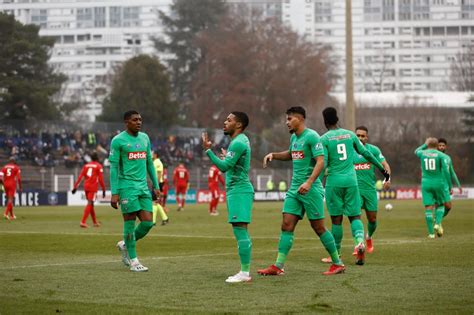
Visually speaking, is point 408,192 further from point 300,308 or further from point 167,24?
point 300,308

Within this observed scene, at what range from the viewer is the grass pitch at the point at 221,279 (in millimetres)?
11664

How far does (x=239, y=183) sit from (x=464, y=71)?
287 ft

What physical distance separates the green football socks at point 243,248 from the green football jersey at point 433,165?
10.6 metres

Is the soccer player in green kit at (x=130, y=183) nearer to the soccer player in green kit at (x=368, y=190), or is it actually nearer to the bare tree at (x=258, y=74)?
the soccer player in green kit at (x=368, y=190)

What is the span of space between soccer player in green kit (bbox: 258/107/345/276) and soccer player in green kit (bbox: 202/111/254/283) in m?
0.58

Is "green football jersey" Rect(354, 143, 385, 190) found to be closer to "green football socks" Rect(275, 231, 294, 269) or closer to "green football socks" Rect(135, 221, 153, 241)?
"green football socks" Rect(275, 231, 294, 269)

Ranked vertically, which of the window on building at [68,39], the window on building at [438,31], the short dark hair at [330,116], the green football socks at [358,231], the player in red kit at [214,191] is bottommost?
the player in red kit at [214,191]

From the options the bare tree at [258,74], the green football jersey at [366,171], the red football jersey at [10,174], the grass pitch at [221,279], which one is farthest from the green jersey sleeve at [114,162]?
the bare tree at [258,74]

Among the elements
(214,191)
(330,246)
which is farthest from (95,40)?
(330,246)

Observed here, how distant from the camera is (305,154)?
14914mm

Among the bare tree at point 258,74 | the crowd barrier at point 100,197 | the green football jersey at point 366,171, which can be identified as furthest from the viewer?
the bare tree at point 258,74

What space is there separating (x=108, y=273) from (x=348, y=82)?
86.8ft

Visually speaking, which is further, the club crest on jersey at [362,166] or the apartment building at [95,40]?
the apartment building at [95,40]

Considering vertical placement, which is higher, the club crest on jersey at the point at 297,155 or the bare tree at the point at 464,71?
the bare tree at the point at 464,71
